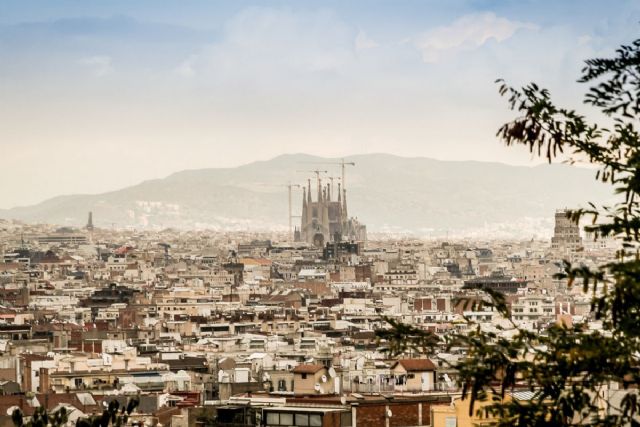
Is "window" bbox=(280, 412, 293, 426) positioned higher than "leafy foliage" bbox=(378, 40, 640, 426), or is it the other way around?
"leafy foliage" bbox=(378, 40, 640, 426)

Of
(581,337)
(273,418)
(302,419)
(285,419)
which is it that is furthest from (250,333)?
(581,337)

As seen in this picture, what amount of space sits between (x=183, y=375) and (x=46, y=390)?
496cm

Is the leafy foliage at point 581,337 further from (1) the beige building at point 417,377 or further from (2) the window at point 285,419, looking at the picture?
(1) the beige building at point 417,377

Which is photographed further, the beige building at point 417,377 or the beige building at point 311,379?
the beige building at point 417,377

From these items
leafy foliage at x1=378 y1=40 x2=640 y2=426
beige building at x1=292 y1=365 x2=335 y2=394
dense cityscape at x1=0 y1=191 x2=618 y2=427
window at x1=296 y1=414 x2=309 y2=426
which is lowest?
dense cityscape at x1=0 y1=191 x2=618 y2=427

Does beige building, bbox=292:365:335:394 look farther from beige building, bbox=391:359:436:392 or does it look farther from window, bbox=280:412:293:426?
window, bbox=280:412:293:426

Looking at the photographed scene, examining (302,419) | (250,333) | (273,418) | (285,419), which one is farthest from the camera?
(250,333)

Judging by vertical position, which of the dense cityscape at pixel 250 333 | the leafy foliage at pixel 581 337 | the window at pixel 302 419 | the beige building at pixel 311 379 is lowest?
the dense cityscape at pixel 250 333

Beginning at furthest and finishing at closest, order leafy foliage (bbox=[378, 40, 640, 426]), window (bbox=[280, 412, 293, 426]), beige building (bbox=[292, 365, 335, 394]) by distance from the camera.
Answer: beige building (bbox=[292, 365, 335, 394]), window (bbox=[280, 412, 293, 426]), leafy foliage (bbox=[378, 40, 640, 426])

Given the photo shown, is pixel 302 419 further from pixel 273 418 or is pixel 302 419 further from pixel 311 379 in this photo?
pixel 311 379

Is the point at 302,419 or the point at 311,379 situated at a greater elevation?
the point at 302,419

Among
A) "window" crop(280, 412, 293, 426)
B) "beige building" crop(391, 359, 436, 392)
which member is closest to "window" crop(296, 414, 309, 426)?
"window" crop(280, 412, 293, 426)

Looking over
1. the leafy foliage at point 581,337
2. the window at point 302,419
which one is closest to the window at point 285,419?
the window at point 302,419

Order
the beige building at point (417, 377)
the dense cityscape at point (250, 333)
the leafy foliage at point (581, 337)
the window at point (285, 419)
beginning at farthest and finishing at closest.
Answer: the beige building at point (417, 377) → the dense cityscape at point (250, 333) → the window at point (285, 419) → the leafy foliage at point (581, 337)
